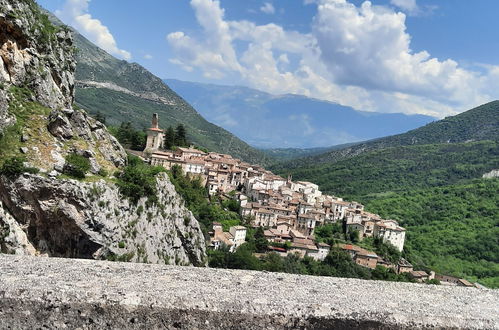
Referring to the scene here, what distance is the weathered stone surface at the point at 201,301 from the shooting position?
374cm

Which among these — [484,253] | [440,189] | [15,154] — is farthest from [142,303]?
[440,189]

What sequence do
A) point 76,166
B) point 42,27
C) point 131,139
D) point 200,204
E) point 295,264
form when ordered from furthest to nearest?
point 131,139
point 200,204
point 295,264
point 42,27
point 76,166

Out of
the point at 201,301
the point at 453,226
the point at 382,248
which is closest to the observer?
the point at 201,301

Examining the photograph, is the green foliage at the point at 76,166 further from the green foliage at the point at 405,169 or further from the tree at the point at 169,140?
the green foliage at the point at 405,169

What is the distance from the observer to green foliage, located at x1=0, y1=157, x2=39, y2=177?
14.8 m

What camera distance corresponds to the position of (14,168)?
1491 centimetres

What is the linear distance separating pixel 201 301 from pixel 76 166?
15.5m

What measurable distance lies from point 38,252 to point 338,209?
50342 millimetres

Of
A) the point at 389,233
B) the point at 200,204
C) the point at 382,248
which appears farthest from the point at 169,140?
the point at 389,233

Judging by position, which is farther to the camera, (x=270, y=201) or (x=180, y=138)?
(x=180, y=138)

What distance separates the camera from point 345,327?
4027mm

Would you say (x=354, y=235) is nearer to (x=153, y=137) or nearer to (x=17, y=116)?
(x=153, y=137)

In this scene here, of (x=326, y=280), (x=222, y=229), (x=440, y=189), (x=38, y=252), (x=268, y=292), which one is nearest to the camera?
(x=268, y=292)

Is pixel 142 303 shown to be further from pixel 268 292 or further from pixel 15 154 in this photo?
pixel 15 154
